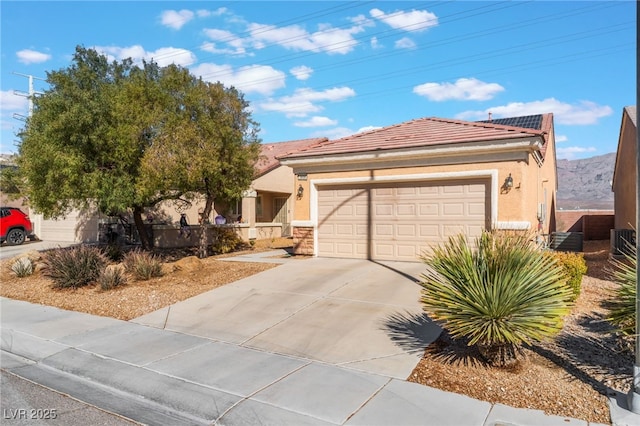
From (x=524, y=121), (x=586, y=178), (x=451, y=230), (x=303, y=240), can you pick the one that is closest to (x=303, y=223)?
(x=303, y=240)

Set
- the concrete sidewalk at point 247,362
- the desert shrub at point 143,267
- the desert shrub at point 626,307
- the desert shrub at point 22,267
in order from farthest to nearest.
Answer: the desert shrub at point 22,267 → the desert shrub at point 143,267 → the desert shrub at point 626,307 → the concrete sidewalk at point 247,362

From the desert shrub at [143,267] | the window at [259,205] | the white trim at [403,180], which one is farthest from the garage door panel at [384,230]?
the window at [259,205]

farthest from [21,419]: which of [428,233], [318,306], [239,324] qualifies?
[428,233]

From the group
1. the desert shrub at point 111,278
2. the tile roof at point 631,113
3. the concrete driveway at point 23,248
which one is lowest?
the concrete driveway at point 23,248

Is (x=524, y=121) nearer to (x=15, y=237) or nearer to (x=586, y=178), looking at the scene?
(x=15, y=237)

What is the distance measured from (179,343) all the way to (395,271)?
5.76 m

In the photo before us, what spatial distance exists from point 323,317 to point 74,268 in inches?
279

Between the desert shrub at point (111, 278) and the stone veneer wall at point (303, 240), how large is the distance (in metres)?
5.30

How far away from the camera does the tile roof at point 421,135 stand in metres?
11.5

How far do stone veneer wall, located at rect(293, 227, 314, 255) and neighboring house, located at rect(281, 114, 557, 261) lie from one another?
0.03m

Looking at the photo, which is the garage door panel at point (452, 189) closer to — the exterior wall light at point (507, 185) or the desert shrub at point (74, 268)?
the exterior wall light at point (507, 185)

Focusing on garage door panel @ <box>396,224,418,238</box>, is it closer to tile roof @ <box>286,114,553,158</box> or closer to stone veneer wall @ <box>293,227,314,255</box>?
tile roof @ <box>286,114,553,158</box>

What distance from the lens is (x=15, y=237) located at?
2361 centimetres

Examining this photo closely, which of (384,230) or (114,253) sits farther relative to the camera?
(114,253)
